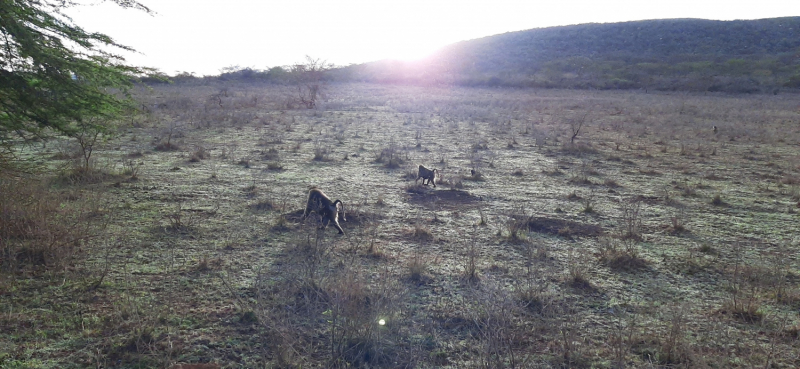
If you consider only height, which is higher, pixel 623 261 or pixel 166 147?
pixel 166 147

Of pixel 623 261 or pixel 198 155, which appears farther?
pixel 198 155

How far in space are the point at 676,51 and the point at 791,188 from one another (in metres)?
67.3

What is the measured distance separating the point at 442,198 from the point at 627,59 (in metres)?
65.2

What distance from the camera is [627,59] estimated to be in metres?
64.2

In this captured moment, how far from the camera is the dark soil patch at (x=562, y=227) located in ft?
23.5

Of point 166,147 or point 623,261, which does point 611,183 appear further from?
point 166,147

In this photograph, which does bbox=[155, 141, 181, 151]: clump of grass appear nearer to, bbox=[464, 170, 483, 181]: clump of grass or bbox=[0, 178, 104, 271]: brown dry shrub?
bbox=[0, 178, 104, 271]: brown dry shrub

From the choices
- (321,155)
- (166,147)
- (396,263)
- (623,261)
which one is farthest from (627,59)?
(396,263)

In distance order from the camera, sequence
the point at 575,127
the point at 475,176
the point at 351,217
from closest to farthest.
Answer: the point at 351,217, the point at 475,176, the point at 575,127

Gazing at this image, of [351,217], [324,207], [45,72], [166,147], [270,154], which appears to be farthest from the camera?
[166,147]

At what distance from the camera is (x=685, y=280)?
5.61m


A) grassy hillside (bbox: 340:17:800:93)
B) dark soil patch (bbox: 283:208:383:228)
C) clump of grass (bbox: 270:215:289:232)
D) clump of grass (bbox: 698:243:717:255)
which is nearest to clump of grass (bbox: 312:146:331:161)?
dark soil patch (bbox: 283:208:383:228)

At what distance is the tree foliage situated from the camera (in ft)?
16.0

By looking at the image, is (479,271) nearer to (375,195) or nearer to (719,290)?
(719,290)
